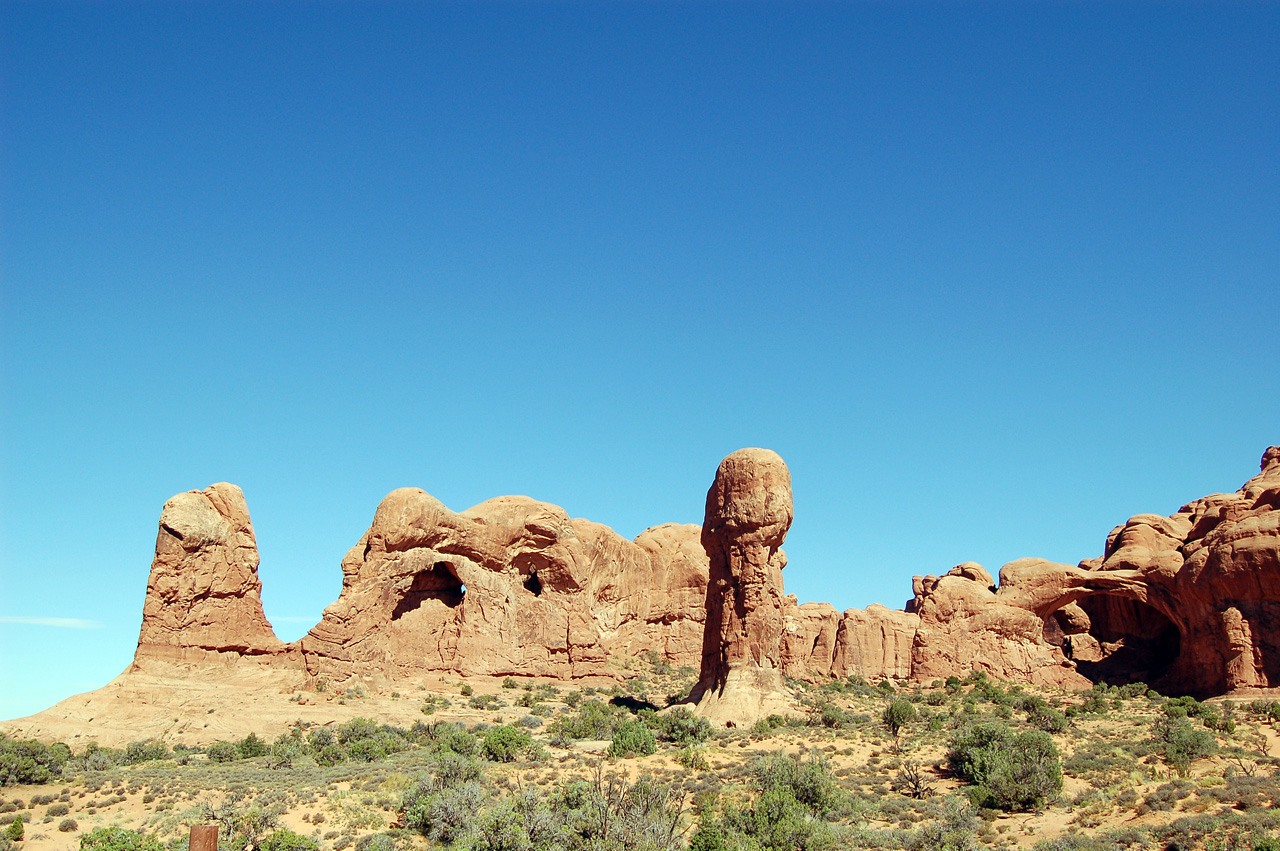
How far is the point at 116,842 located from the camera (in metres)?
16.3

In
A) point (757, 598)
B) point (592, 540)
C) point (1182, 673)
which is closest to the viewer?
point (757, 598)

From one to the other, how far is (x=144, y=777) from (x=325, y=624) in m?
13.0

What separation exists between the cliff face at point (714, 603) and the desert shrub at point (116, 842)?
17.6 meters

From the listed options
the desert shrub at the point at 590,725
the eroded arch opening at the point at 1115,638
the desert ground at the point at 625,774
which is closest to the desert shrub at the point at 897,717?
the desert ground at the point at 625,774

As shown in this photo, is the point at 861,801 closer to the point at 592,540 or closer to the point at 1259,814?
the point at 1259,814

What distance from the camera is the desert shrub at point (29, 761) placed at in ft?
77.9

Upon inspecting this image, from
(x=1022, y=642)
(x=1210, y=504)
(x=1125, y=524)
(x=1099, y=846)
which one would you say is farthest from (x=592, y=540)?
(x=1099, y=846)

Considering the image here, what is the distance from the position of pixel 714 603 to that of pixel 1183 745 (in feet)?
47.3

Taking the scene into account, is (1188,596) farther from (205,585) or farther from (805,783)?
(205,585)

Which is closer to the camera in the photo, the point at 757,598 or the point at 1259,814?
the point at 1259,814

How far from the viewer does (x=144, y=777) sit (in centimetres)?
2366

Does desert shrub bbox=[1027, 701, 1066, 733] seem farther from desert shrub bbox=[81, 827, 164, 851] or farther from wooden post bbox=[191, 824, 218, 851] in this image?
wooden post bbox=[191, 824, 218, 851]

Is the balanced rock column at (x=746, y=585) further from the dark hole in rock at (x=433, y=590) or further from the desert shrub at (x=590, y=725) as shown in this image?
the dark hole in rock at (x=433, y=590)

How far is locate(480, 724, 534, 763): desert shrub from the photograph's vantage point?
82.1ft
